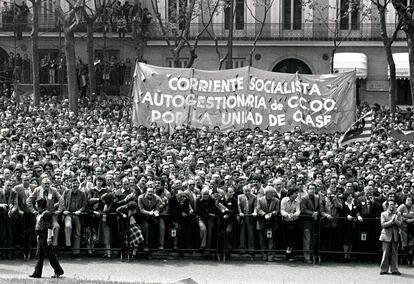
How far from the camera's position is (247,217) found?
62.4ft

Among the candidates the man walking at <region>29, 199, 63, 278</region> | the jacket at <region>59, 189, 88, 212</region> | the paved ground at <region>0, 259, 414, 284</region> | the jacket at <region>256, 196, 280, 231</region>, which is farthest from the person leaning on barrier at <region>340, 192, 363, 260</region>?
the man walking at <region>29, 199, 63, 278</region>

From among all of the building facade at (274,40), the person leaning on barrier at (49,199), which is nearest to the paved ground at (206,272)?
the person leaning on barrier at (49,199)

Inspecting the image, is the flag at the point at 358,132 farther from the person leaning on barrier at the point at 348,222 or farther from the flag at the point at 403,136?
the person leaning on barrier at the point at 348,222

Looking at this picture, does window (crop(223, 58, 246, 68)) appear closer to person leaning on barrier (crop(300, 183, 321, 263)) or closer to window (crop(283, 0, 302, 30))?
window (crop(283, 0, 302, 30))

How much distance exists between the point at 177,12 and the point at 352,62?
385 inches

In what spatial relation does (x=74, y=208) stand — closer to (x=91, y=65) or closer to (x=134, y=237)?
(x=134, y=237)

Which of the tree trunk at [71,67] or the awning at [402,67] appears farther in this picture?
the awning at [402,67]

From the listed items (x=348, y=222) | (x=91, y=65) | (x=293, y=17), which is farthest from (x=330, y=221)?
(x=293, y=17)

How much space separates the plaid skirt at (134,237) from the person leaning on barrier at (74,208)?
0.97 m

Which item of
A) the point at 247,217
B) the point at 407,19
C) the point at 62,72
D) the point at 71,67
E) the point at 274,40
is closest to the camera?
the point at 247,217

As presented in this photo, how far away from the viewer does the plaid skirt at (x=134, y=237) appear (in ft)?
61.0

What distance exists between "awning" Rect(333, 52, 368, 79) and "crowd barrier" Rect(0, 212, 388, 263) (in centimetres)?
3157

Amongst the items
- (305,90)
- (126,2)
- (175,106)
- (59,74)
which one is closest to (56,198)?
(175,106)

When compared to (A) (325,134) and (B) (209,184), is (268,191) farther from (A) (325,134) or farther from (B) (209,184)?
(A) (325,134)
